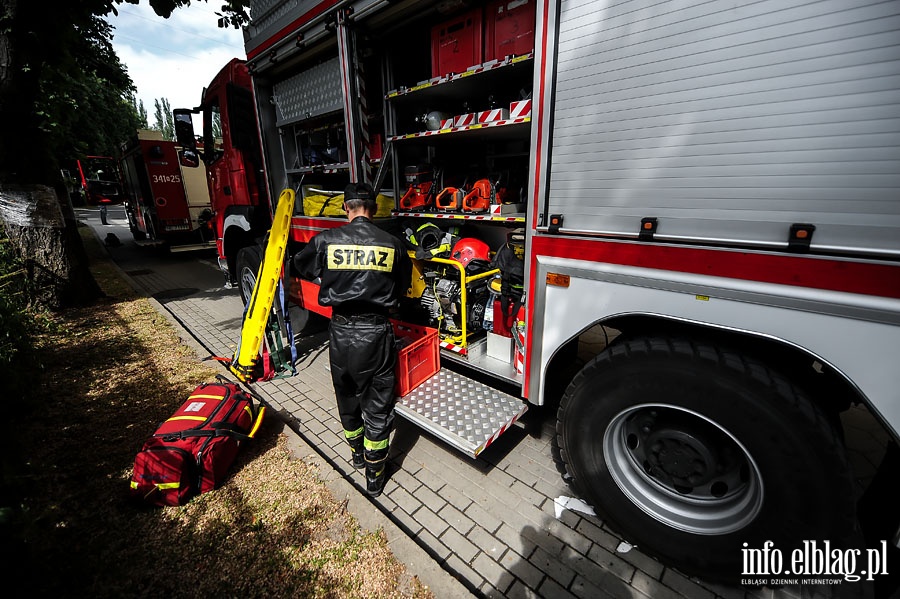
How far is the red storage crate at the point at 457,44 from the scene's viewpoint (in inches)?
117

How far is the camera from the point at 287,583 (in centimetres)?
190

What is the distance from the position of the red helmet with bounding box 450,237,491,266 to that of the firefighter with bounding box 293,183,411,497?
94 centimetres

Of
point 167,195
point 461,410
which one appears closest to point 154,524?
point 461,410

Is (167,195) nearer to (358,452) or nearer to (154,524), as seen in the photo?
(154,524)

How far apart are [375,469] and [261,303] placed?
2.30m

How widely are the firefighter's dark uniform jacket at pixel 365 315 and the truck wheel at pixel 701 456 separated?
3.93 ft

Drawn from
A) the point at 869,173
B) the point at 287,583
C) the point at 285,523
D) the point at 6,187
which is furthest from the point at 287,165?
the point at 869,173

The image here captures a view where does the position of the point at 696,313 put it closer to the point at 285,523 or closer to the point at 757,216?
the point at 757,216

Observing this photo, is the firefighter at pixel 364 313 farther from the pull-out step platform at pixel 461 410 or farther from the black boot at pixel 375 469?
the pull-out step platform at pixel 461 410

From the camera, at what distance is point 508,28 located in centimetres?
280

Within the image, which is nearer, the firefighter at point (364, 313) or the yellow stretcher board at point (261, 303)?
the firefighter at point (364, 313)

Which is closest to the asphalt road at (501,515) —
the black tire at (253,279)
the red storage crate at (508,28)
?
the black tire at (253,279)

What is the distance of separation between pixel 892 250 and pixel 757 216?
0.41 m

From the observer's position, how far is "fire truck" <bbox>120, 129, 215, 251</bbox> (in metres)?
10.5
